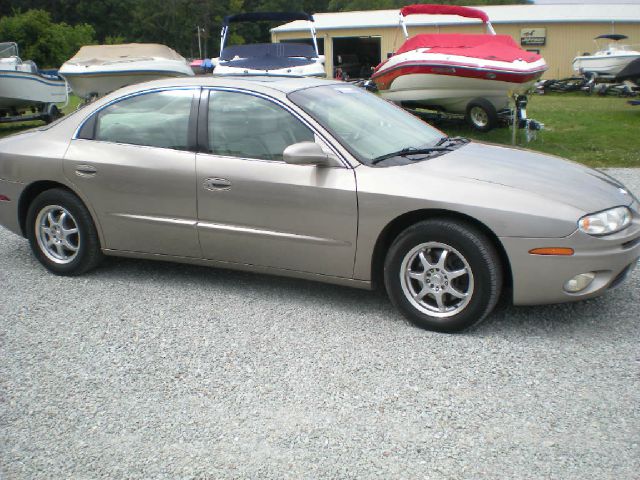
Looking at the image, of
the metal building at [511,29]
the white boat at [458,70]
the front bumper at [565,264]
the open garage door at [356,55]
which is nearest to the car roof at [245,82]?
the front bumper at [565,264]

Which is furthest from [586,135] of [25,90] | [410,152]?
[25,90]

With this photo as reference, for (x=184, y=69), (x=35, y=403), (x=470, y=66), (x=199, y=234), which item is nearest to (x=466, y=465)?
(x=35, y=403)

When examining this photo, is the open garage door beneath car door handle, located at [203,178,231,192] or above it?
beneath

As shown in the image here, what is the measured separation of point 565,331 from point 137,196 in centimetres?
300

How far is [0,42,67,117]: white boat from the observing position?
51.0 ft

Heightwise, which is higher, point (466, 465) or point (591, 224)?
point (591, 224)

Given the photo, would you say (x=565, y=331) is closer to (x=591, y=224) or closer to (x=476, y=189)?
(x=591, y=224)

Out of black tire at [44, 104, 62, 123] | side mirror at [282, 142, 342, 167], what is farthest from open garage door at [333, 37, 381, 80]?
side mirror at [282, 142, 342, 167]

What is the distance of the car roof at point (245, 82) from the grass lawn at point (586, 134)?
6.08 m

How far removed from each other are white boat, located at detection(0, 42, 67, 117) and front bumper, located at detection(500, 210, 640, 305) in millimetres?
14418

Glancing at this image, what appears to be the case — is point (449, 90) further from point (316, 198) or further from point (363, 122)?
point (316, 198)

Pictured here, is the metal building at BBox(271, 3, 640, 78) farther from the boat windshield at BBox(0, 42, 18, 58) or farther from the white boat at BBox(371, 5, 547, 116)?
the white boat at BBox(371, 5, 547, 116)

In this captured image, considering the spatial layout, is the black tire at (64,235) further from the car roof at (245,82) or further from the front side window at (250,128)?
the front side window at (250,128)

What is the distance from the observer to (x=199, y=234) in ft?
15.7
